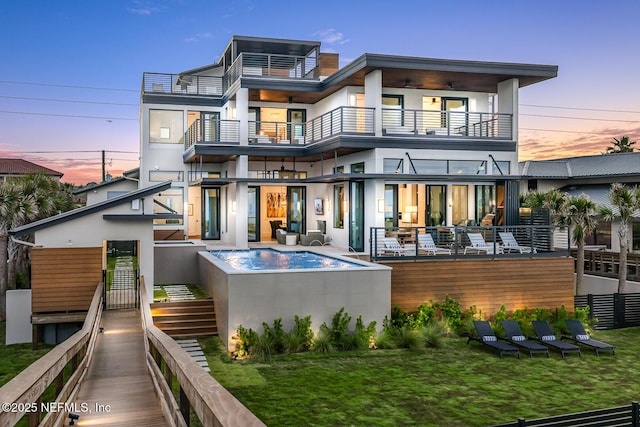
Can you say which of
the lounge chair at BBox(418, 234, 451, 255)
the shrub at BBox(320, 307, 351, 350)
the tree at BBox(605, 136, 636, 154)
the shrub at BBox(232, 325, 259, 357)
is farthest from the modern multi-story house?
the tree at BBox(605, 136, 636, 154)

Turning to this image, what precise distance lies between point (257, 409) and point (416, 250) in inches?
361

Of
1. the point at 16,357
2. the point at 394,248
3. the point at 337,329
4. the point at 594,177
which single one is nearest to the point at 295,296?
the point at 337,329

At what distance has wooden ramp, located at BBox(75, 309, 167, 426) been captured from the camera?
19.9ft

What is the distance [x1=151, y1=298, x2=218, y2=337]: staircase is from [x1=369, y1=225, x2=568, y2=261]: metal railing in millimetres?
5753

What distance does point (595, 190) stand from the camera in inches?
1326

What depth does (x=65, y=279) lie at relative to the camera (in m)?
17.3

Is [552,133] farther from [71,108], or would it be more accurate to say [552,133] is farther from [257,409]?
[257,409]

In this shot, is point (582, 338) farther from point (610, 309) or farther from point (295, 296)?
point (295, 296)

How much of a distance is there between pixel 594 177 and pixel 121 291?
1072 inches

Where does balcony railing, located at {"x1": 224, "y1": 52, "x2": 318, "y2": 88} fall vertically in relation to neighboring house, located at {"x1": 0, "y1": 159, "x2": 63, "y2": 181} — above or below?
above

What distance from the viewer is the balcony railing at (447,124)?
23891mm

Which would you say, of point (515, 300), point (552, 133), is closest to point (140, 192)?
point (515, 300)

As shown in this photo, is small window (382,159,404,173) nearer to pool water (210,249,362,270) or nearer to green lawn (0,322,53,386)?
pool water (210,249,362,270)

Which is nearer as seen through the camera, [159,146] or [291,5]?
[159,146]
